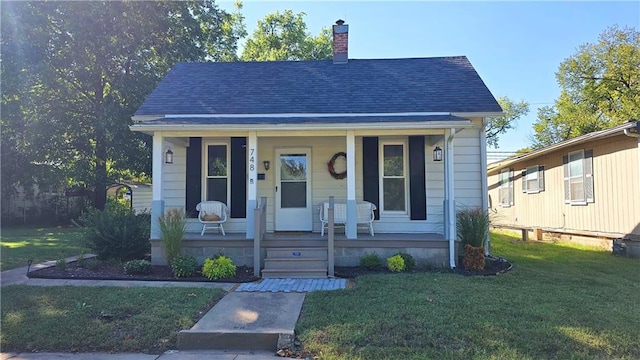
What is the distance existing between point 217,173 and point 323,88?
10.7 ft

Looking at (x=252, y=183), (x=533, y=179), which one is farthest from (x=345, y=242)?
(x=533, y=179)

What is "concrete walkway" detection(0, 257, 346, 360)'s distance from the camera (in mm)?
3570

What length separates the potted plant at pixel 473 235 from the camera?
6.85 metres

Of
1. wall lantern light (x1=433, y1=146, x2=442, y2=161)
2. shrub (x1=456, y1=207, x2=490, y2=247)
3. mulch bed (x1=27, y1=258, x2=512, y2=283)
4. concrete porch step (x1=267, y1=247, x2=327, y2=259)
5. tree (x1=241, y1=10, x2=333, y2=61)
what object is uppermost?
tree (x1=241, y1=10, x2=333, y2=61)

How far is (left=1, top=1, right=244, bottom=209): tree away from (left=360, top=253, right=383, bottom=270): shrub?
1229cm

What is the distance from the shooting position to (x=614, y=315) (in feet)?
14.0

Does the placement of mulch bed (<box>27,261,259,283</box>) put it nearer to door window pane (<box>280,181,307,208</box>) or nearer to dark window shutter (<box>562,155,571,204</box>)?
door window pane (<box>280,181,307,208</box>)

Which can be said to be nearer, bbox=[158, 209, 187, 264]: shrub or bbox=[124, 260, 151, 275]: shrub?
bbox=[124, 260, 151, 275]: shrub

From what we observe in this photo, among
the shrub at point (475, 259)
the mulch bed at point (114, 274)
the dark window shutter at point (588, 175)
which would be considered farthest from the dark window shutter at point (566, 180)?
the mulch bed at point (114, 274)

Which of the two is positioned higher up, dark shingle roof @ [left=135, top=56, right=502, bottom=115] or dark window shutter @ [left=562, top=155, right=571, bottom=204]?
dark shingle roof @ [left=135, top=56, right=502, bottom=115]

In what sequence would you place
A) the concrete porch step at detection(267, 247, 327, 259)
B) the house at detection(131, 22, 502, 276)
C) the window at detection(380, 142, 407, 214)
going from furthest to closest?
1. the window at detection(380, 142, 407, 214)
2. the house at detection(131, 22, 502, 276)
3. the concrete porch step at detection(267, 247, 327, 259)

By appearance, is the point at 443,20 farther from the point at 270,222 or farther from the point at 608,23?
the point at 608,23

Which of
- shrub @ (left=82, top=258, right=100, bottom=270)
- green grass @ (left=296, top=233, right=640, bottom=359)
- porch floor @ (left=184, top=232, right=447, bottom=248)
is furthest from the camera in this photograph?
porch floor @ (left=184, top=232, right=447, bottom=248)

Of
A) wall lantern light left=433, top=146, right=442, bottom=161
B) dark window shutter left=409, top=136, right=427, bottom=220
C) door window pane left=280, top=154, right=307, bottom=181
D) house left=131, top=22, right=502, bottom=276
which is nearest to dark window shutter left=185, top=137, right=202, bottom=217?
house left=131, top=22, right=502, bottom=276
